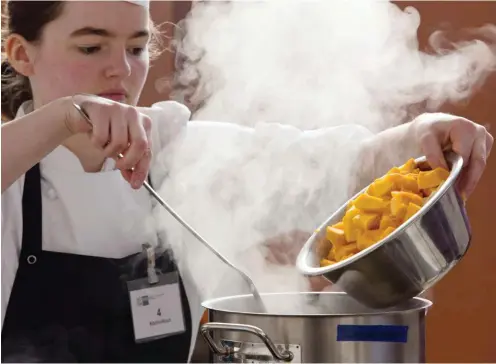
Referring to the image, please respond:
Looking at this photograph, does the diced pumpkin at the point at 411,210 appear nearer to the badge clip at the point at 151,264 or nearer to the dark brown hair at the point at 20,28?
the badge clip at the point at 151,264

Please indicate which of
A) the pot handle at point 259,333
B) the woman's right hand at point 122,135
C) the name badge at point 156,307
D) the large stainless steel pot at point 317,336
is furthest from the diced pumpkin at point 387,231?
the name badge at point 156,307

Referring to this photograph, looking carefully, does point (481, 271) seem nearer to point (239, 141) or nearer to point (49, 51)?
point (239, 141)

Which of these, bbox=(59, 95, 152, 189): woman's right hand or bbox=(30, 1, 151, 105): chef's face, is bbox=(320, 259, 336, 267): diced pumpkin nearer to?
bbox=(59, 95, 152, 189): woman's right hand

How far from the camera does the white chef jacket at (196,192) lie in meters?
1.37

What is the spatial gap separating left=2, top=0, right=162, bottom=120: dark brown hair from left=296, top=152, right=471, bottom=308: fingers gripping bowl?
0.73 meters

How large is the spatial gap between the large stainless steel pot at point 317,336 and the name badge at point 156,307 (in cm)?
49

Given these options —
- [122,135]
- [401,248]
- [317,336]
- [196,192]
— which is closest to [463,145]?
[401,248]

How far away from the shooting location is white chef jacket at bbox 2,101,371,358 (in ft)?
4.50

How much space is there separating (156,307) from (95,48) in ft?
1.72

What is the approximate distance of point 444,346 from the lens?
1.93 m

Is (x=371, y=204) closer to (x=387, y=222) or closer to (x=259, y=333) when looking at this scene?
(x=387, y=222)

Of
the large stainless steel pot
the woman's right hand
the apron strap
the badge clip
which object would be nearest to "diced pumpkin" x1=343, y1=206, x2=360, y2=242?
the large stainless steel pot

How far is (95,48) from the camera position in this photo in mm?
1328

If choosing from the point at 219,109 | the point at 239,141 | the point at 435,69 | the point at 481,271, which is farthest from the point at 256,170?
the point at 481,271
